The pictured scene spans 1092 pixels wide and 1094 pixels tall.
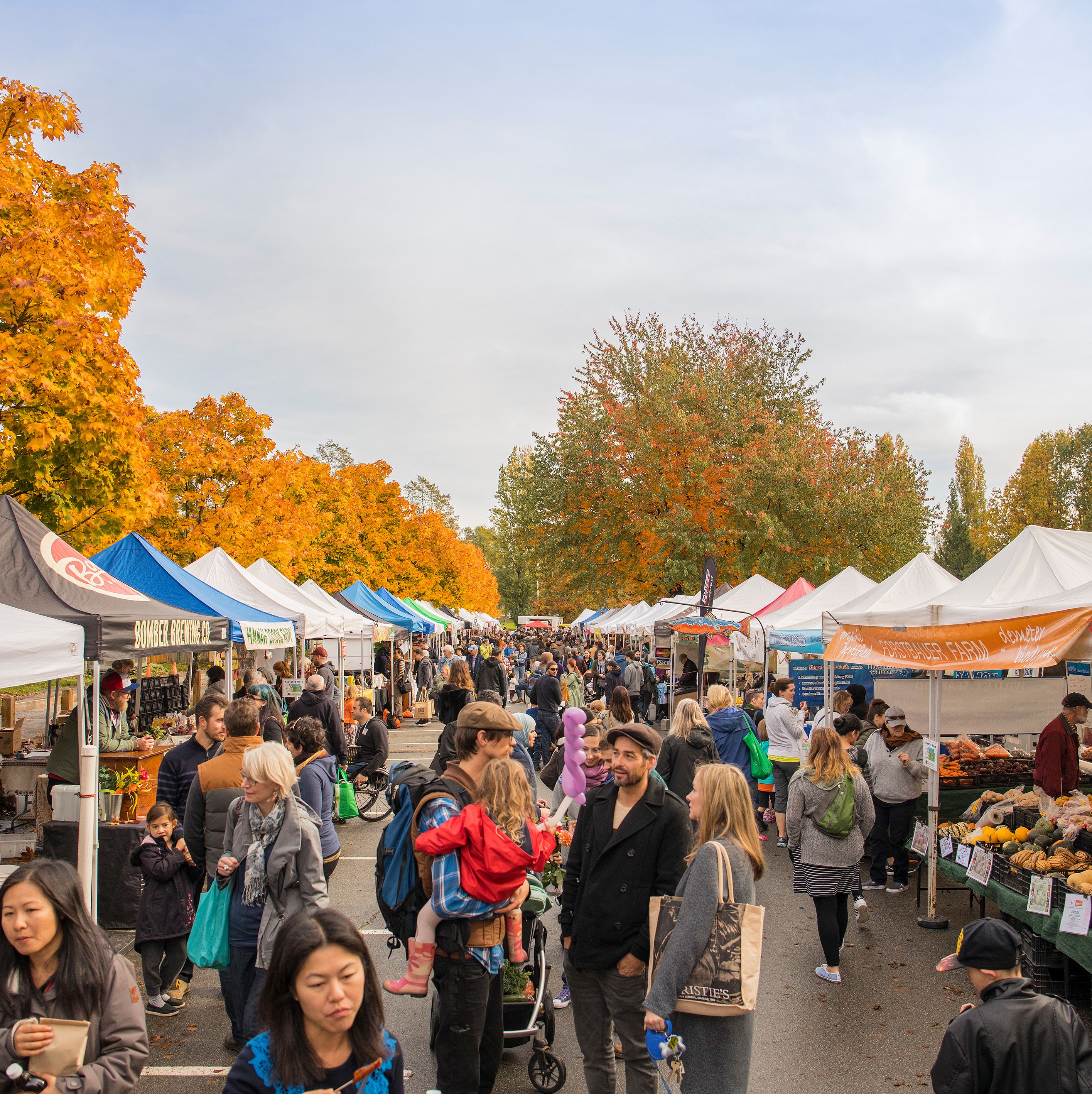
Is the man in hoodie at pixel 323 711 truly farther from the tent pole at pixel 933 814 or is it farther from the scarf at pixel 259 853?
the tent pole at pixel 933 814

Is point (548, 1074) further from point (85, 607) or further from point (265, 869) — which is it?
point (85, 607)

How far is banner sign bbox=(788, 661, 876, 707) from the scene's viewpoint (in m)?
13.1

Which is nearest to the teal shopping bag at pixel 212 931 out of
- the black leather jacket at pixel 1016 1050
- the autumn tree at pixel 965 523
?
the black leather jacket at pixel 1016 1050

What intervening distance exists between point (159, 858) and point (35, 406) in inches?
310

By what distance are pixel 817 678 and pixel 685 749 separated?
7096 mm

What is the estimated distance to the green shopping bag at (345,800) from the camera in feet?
32.5

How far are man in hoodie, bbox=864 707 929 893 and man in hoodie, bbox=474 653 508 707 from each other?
846 cm

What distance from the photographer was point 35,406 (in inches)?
426

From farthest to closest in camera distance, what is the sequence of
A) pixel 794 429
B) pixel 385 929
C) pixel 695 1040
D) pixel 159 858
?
pixel 794 429
pixel 385 929
pixel 159 858
pixel 695 1040

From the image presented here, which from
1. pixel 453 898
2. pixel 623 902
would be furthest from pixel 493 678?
pixel 453 898

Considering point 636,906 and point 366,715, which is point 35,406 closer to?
point 366,715

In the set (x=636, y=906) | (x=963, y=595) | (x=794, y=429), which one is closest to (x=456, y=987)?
(x=636, y=906)

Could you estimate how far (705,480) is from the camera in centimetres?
2770

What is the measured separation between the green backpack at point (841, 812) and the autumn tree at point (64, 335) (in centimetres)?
959
